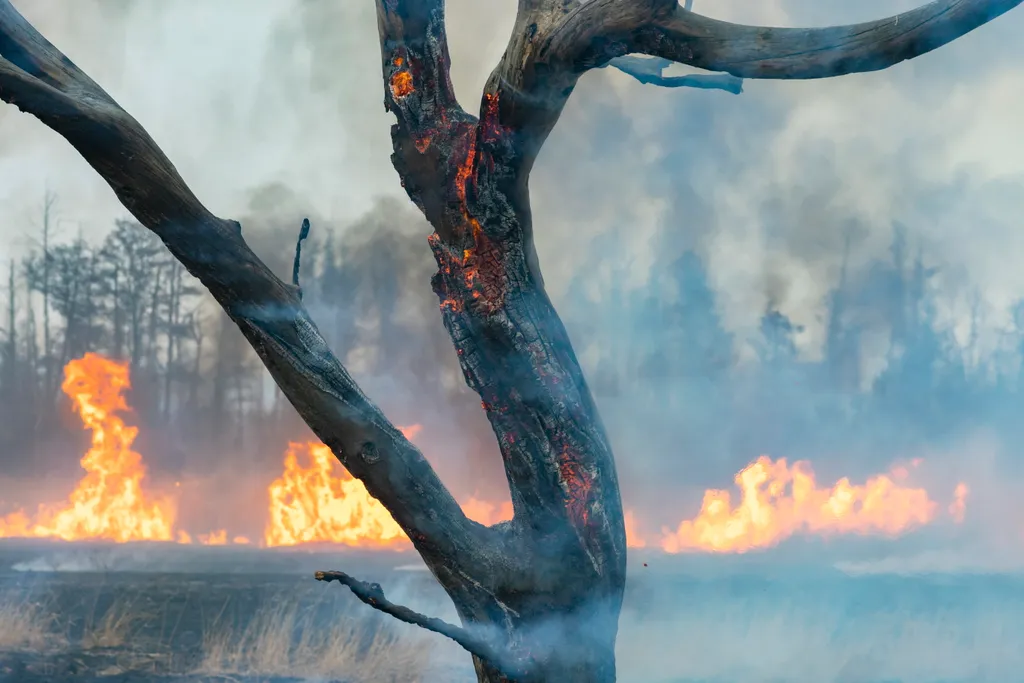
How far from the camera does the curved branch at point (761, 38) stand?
8.45 ft

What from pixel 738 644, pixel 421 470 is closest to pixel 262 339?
pixel 421 470

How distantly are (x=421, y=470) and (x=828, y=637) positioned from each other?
9.34 metres

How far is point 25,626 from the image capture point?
11.4 metres

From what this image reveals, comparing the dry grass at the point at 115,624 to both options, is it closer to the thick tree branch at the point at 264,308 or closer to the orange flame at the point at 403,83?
the thick tree branch at the point at 264,308

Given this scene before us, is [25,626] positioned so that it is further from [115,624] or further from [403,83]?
[403,83]

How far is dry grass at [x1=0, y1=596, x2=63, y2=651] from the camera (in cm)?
1100

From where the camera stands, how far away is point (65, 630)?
455 inches

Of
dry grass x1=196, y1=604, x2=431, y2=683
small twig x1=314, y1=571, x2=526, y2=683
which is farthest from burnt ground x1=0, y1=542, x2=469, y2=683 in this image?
small twig x1=314, y1=571, x2=526, y2=683

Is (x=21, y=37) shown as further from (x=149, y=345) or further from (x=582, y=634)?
(x=149, y=345)

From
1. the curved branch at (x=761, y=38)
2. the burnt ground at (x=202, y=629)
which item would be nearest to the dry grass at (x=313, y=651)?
the burnt ground at (x=202, y=629)

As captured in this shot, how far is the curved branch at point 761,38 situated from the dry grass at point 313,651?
9366mm

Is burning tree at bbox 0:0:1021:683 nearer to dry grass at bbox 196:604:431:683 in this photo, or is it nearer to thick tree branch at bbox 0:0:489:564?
thick tree branch at bbox 0:0:489:564

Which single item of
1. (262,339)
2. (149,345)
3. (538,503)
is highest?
(149,345)

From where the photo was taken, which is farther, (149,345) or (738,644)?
(149,345)
